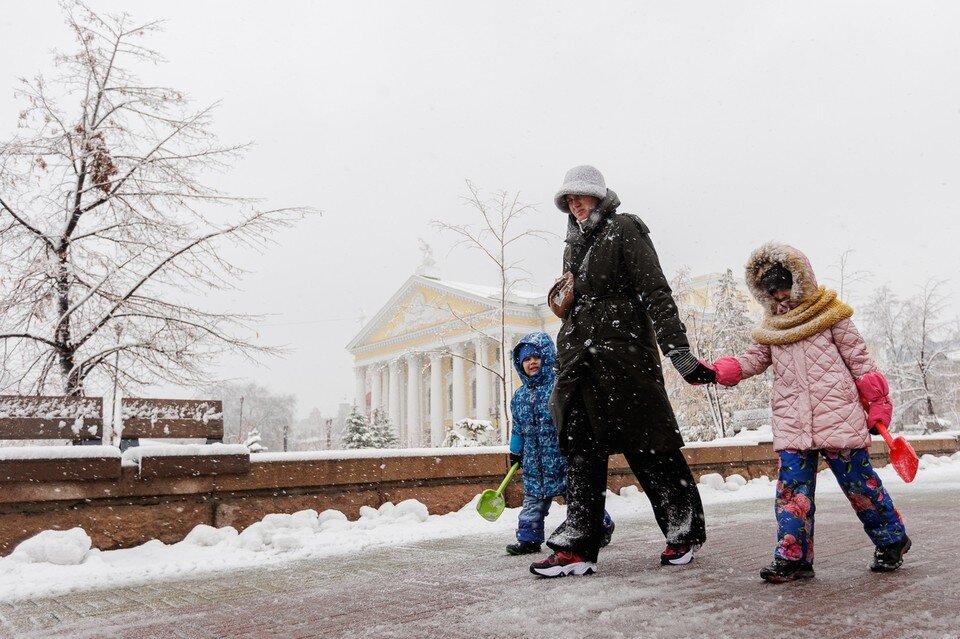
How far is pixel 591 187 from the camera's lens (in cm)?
386

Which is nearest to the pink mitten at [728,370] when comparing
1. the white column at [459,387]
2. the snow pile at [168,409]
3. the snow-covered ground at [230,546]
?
the snow-covered ground at [230,546]

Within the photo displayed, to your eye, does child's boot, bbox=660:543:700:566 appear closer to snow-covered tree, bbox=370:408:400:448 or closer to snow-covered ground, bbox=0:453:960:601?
snow-covered ground, bbox=0:453:960:601

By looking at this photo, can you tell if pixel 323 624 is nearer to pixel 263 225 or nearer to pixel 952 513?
pixel 952 513

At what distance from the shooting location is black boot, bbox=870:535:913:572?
11.0 feet

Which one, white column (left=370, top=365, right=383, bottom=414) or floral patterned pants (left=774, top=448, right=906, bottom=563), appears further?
white column (left=370, top=365, right=383, bottom=414)

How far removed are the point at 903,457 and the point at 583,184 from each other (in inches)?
78.1

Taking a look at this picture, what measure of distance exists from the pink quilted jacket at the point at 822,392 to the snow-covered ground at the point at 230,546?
3006mm

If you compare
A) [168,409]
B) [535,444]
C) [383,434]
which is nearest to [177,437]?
[168,409]

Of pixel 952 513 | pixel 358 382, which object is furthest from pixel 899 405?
pixel 358 382

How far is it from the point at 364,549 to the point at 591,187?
9.77 feet

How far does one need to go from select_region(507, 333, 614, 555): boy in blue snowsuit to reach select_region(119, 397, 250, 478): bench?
218cm

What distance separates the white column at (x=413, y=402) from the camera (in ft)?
182

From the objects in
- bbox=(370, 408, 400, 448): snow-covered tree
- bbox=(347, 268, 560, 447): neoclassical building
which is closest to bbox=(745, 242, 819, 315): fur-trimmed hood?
bbox=(370, 408, 400, 448): snow-covered tree

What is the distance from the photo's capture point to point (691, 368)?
133 inches
